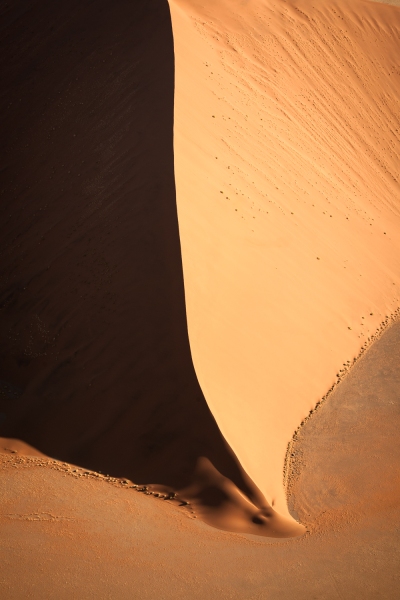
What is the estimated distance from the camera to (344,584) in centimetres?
592

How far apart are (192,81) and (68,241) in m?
3.85

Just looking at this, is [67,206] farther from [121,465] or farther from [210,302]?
[121,465]

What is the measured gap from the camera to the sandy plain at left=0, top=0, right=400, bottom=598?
6.47 metres

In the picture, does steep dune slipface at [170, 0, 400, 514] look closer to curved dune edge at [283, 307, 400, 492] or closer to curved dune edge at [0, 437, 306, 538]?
curved dune edge at [283, 307, 400, 492]

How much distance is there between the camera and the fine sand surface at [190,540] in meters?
5.85

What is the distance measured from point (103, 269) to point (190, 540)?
435 centimetres

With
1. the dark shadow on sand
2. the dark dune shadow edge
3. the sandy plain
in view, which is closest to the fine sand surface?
the sandy plain

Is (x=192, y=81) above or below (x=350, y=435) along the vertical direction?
above

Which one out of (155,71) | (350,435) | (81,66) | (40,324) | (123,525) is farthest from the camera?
(81,66)

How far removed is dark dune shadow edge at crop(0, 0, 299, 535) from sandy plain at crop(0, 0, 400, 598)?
0.03 metres

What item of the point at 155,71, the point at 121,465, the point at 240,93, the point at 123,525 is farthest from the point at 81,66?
the point at 123,525

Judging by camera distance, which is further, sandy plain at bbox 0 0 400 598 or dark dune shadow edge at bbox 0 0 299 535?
dark dune shadow edge at bbox 0 0 299 535

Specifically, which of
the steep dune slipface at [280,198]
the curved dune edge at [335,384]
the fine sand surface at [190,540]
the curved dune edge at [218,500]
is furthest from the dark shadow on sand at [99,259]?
the curved dune edge at [335,384]

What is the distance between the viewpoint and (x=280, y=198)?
37.8ft
